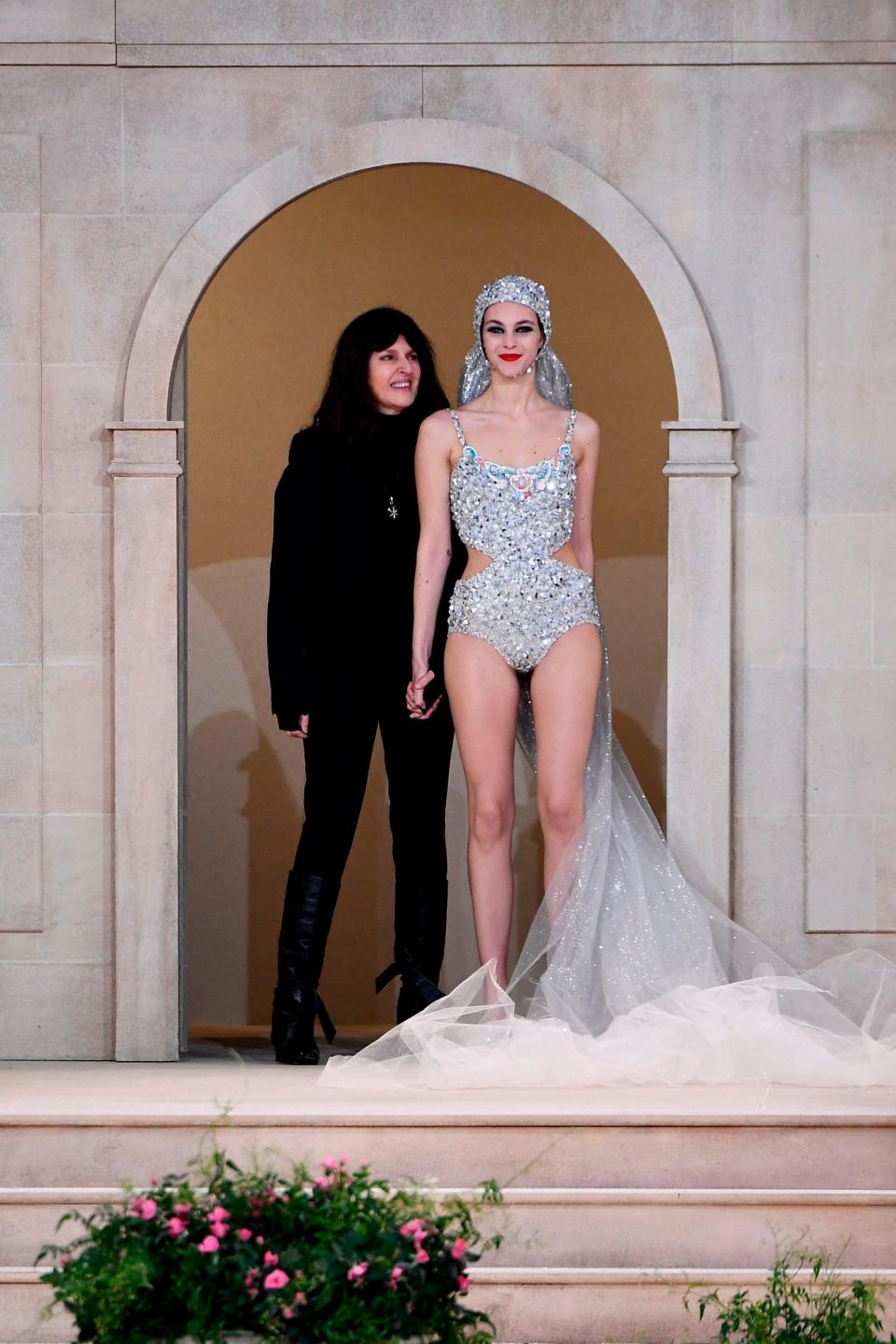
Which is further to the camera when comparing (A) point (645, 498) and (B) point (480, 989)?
(A) point (645, 498)

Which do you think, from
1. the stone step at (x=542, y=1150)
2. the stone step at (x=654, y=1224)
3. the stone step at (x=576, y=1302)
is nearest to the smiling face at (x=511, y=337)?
the stone step at (x=542, y=1150)

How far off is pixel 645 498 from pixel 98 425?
8.56ft

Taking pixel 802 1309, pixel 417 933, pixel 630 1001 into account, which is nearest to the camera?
pixel 802 1309

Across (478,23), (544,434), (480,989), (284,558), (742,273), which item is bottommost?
(480,989)

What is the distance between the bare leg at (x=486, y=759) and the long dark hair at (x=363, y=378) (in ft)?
2.26

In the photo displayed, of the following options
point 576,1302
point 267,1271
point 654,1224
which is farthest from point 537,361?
point 267,1271

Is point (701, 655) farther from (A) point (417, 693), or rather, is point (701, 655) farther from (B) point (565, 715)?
(A) point (417, 693)

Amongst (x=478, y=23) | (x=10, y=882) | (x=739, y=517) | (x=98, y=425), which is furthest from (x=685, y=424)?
(x=10, y=882)

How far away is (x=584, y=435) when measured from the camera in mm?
5242

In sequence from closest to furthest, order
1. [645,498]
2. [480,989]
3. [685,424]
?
1. [480,989]
2. [685,424]
3. [645,498]

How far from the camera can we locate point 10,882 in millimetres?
5547

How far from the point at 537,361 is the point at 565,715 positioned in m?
1.02

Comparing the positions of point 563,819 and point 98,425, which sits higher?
point 98,425

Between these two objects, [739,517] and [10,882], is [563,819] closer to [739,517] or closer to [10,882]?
[739,517]
